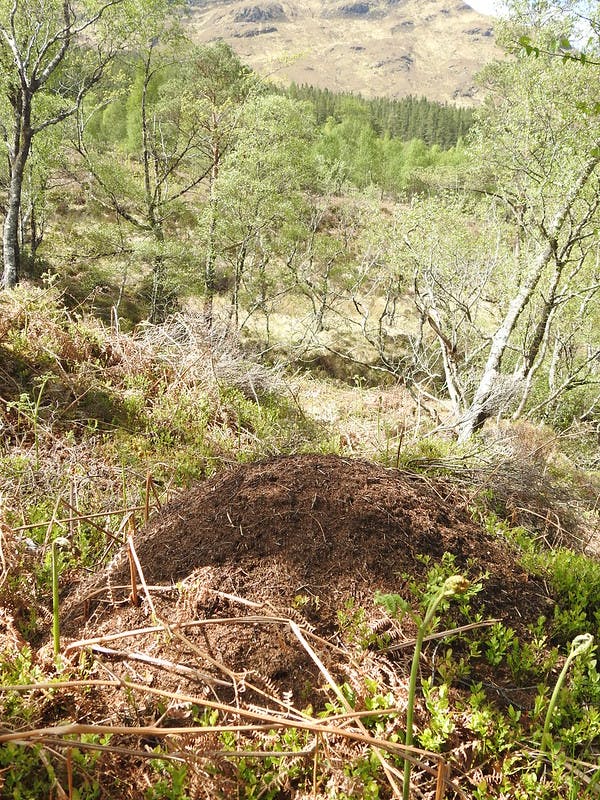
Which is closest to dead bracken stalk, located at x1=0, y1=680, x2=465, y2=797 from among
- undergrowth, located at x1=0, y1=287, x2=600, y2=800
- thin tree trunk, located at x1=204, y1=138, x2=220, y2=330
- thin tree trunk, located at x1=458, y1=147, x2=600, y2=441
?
undergrowth, located at x1=0, y1=287, x2=600, y2=800

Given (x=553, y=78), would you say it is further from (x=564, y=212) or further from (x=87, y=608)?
(x=87, y=608)

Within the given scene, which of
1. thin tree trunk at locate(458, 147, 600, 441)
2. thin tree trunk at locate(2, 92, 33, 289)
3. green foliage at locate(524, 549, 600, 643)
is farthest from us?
thin tree trunk at locate(2, 92, 33, 289)

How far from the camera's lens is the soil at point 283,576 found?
171 centimetres

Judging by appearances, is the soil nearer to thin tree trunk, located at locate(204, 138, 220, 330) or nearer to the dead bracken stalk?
the dead bracken stalk

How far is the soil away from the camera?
5.62 ft

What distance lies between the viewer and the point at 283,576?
82.0 inches

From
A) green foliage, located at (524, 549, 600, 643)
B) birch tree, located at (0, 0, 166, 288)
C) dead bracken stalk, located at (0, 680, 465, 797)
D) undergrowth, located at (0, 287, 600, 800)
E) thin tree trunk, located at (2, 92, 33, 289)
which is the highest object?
birch tree, located at (0, 0, 166, 288)

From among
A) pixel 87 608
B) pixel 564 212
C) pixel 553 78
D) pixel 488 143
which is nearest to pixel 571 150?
pixel 564 212

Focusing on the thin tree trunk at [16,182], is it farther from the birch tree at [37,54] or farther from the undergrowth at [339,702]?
the undergrowth at [339,702]

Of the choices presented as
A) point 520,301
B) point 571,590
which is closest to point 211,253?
point 520,301

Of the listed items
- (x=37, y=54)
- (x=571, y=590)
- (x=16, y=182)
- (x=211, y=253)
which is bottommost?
(x=571, y=590)

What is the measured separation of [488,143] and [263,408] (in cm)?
827

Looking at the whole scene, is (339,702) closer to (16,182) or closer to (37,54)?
(16,182)

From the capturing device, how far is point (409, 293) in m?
19.0
